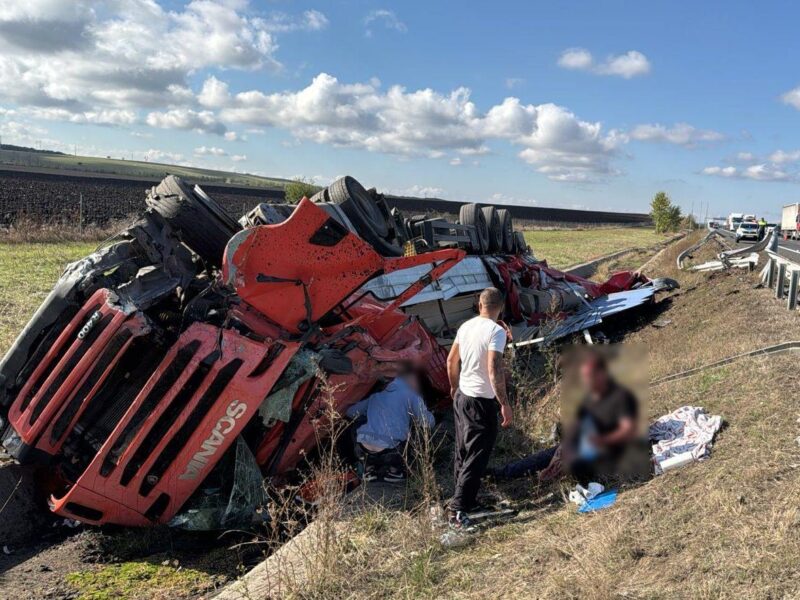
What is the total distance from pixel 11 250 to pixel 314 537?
13.7 metres

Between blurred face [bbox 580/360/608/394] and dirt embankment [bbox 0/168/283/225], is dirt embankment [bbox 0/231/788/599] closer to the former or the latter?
blurred face [bbox 580/360/608/394]

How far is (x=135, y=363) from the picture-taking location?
4.31m

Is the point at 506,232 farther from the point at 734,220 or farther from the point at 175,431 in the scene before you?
the point at 734,220

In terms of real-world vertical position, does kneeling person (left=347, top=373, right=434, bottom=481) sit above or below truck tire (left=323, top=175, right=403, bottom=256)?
below

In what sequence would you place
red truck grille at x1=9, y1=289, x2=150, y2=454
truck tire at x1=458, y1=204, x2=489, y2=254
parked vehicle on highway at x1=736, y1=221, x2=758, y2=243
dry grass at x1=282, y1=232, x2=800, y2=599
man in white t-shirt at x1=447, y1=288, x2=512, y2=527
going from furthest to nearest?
parked vehicle on highway at x1=736, y1=221, x2=758, y2=243, truck tire at x1=458, y1=204, x2=489, y2=254, red truck grille at x1=9, y1=289, x2=150, y2=454, man in white t-shirt at x1=447, y1=288, x2=512, y2=527, dry grass at x1=282, y1=232, x2=800, y2=599

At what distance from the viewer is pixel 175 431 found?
3.94 metres

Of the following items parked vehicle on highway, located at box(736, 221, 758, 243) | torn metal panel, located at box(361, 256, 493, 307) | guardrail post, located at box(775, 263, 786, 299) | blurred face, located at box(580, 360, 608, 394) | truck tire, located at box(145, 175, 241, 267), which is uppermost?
parked vehicle on highway, located at box(736, 221, 758, 243)

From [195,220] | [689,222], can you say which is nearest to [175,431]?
[195,220]

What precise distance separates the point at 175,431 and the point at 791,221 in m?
42.1

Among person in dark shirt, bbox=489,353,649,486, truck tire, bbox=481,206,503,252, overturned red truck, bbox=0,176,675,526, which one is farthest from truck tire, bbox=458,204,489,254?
person in dark shirt, bbox=489,353,649,486

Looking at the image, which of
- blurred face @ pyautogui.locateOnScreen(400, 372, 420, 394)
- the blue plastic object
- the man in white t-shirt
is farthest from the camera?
blurred face @ pyautogui.locateOnScreen(400, 372, 420, 394)

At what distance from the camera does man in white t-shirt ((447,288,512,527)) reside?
3768 millimetres

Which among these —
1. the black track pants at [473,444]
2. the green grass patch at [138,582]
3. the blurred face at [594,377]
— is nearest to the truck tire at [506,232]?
the blurred face at [594,377]

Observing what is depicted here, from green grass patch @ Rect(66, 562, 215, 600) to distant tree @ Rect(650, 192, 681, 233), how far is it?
51888 mm
